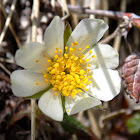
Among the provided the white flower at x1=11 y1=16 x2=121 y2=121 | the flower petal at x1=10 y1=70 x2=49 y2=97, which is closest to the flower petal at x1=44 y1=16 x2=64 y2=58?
the white flower at x1=11 y1=16 x2=121 y2=121

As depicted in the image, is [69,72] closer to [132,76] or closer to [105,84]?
[105,84]

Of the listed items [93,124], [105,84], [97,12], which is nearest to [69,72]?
[105,84]

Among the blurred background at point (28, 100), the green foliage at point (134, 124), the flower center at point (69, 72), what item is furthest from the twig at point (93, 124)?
the flower center at point (69, 72)

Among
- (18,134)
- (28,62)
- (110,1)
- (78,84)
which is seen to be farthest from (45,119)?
(110,1)

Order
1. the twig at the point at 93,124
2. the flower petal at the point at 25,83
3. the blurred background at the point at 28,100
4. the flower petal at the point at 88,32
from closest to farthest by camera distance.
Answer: the flower petal at the point at 25,83 < the flower petal at the point at 88,32 < the blurred background at the point at 28,100 < the twig at the point at 93,124

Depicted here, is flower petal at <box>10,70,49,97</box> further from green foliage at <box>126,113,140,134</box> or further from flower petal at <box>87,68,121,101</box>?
green foliage at <box>126,113,140,134</box>

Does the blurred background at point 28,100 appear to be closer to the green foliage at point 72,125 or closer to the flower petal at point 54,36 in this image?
the green foliage at point 72,125
